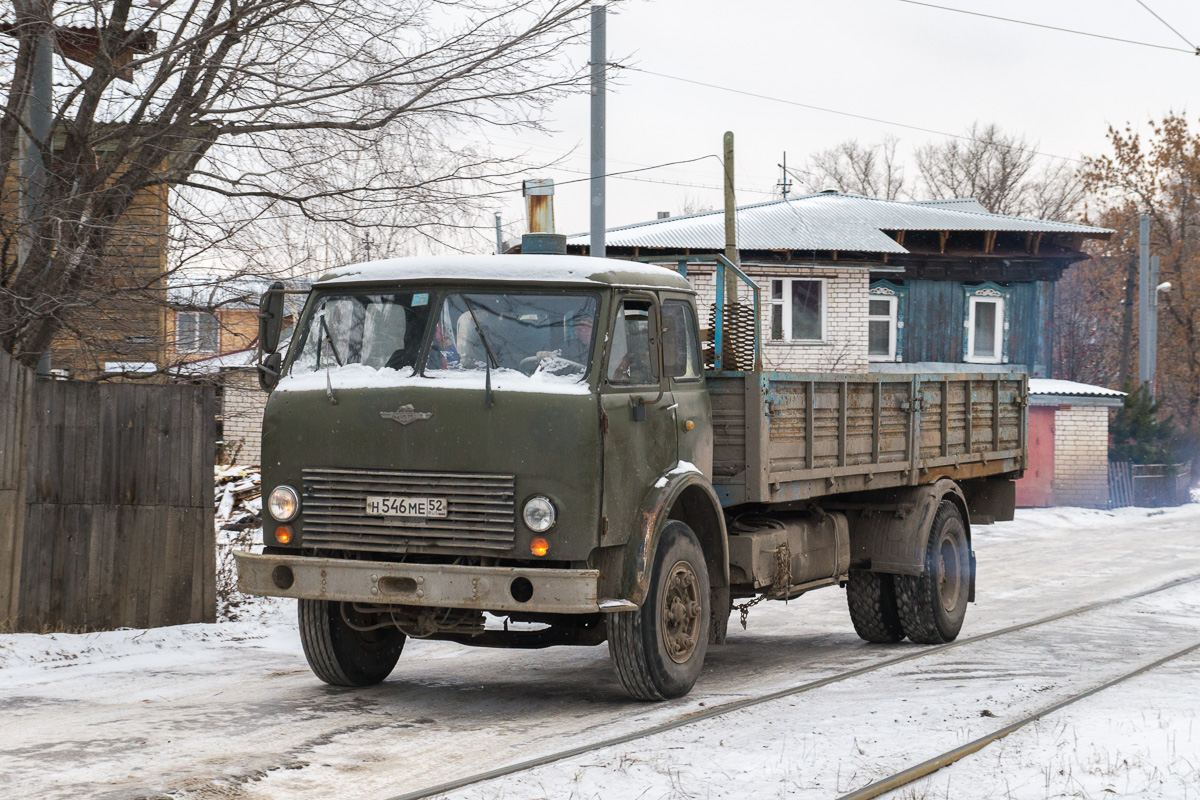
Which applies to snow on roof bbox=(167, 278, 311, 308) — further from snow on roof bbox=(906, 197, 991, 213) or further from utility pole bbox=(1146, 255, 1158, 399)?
utility pole bbox=(1146, 255, 1158, 399)

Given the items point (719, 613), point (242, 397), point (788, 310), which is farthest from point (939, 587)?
point (788, 310)

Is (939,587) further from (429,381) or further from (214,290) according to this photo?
(214,290)

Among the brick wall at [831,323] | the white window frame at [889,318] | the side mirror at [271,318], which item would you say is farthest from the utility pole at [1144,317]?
the side mirror at [271,318]

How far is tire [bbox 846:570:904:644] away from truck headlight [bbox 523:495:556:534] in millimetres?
4363

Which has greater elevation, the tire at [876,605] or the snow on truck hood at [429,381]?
the snow on truck hood at [429,381]

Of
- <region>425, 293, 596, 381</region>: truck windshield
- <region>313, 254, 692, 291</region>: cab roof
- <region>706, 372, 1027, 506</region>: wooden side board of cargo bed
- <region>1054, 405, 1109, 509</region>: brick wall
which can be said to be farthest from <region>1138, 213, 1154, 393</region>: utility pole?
<region>425, 293, 596, 381</region>: truck windshield

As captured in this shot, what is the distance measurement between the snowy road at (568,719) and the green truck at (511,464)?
0.52 metres

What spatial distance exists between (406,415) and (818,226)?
74.9ft

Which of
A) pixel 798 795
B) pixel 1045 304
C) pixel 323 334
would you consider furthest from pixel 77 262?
pixel 1045 304

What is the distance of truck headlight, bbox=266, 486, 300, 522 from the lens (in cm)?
724

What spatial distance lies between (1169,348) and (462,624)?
47.3 meters

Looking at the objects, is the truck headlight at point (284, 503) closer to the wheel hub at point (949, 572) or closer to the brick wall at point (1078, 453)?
the wheel hub at point (949, 572)

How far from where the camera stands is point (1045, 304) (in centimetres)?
3170

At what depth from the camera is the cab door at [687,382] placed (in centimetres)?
777
